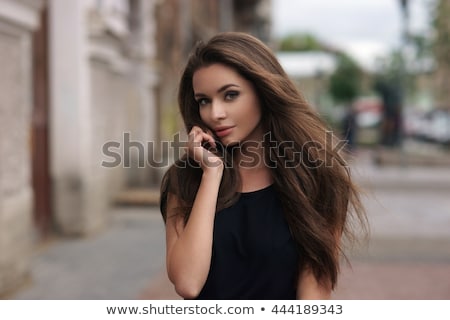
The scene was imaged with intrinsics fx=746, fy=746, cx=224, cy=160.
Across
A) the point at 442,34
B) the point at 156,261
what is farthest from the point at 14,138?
the point at 442,34

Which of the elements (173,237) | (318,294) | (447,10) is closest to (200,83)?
(173,237)

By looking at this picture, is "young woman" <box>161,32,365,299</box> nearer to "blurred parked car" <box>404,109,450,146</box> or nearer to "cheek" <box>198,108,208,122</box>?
"cheek" <box>198,108,208,122</box>

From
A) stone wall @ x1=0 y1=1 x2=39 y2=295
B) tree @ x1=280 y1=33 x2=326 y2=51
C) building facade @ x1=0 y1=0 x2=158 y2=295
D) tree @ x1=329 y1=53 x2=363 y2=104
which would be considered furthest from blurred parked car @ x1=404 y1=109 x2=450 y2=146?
tree @ x1=280 y1=33 x2=326 y2=51

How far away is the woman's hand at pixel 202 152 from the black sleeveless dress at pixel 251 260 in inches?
5.8

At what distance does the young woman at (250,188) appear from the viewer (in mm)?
1857

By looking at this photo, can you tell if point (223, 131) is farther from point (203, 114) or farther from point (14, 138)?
point (14, 138)

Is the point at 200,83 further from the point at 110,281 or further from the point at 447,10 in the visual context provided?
the point at 447,10

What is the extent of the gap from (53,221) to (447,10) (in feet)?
47.5

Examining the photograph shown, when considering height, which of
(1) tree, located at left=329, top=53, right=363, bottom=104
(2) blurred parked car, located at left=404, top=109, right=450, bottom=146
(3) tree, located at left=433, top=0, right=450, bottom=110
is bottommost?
(2) blurred parked car, located at left=404, top=109, right=450, bottom=146

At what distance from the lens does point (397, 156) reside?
72.3ft

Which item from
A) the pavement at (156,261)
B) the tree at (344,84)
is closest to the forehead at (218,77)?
the pavement at (156,261)

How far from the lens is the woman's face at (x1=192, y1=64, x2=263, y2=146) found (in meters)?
1.86

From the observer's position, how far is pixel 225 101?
1.87 metres

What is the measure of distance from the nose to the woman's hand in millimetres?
65
